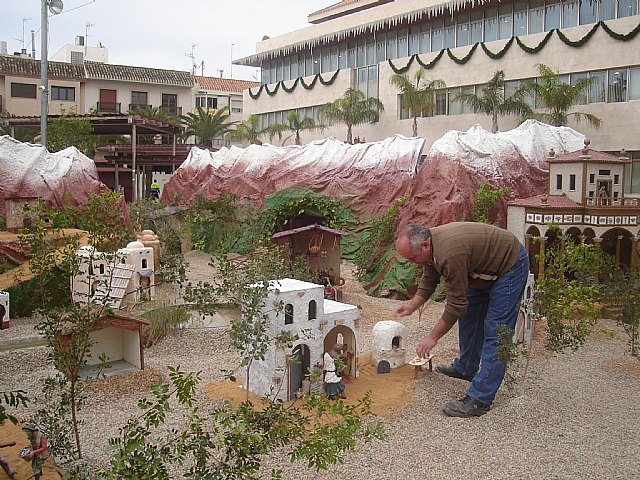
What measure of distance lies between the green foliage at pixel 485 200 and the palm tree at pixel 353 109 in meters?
15.0

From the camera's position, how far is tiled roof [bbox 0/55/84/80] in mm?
38844

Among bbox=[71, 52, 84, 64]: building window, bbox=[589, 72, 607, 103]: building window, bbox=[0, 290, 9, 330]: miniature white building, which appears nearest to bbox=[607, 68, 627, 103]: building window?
bbox=[589, 72, 607, 103]: building window

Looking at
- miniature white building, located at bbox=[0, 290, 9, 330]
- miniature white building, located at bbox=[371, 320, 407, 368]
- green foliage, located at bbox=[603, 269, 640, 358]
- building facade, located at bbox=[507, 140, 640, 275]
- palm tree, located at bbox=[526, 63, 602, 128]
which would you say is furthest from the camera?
palm tree, located at bbox=[526, 63, 602, 128]

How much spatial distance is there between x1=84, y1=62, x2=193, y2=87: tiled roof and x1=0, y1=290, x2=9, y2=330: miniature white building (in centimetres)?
3222

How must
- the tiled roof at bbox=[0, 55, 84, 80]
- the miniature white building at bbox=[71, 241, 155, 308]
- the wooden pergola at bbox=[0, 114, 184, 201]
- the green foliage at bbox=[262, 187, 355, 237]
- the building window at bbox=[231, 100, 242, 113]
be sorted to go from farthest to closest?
the building window at bbox=[231, 100, 242, 113] < the tiled roof at bbox=[0, 55, 84, 80] < the wooden pergola at bbox=[0, 114, 184, 201] < the green foliage at bbox=[262, 187, 355, 237] < the miniature white building at bbox=[71, 241, 155, 308]

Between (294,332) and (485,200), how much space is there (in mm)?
8928

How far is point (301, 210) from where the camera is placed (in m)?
19.8

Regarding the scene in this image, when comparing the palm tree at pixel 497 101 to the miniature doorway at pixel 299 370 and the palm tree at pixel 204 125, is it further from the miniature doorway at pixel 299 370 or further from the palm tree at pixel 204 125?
the palm tree at pixel 204 125

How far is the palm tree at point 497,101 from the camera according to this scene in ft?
80.7

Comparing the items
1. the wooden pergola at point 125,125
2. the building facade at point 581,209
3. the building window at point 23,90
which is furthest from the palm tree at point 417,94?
the building window at point 23,90

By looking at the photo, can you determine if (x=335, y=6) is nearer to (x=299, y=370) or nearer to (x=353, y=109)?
(x=353, y=109)

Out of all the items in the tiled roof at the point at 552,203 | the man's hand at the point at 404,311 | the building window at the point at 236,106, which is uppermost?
the building window at the point at 236,106

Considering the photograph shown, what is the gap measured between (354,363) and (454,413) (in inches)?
70.7

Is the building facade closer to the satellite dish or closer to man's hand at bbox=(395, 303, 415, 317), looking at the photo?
man's hand at bbox=(395, 303, 415, 317)
